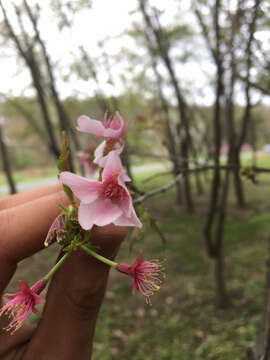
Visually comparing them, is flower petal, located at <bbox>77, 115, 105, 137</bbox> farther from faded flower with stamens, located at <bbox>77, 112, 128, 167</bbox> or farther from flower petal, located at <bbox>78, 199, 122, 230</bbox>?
flower petal, located at <bbox>78, 199, 122, 230</bbox>

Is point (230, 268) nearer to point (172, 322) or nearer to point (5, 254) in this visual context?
point (172, 322)

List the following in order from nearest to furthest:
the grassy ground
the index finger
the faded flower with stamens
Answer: the faded flower with stamens, the index finger, the grassy ground

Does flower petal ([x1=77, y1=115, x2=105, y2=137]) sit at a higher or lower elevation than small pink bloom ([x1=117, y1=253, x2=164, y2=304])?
higher

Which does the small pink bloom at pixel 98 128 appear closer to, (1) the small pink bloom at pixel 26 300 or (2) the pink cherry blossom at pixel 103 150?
(2) the pink cherry blossom at pixel 103 150

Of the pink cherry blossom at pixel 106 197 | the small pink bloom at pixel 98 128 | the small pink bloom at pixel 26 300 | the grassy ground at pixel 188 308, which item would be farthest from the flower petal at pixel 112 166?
the grassy ground at pixel 188 308

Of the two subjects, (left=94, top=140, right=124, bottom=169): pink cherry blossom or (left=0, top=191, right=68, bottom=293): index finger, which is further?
(left=0, top=191, right=68, bottom=293): index finger

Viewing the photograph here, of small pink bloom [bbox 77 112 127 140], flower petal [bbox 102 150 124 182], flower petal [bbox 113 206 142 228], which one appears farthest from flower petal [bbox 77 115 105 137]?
flower petal [bbox 113 206 142 228]
